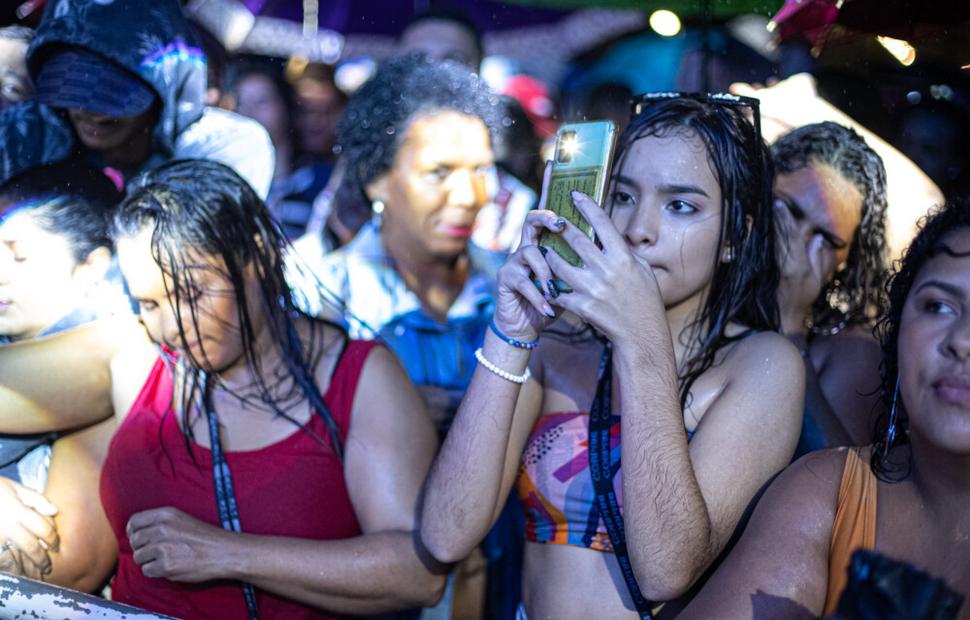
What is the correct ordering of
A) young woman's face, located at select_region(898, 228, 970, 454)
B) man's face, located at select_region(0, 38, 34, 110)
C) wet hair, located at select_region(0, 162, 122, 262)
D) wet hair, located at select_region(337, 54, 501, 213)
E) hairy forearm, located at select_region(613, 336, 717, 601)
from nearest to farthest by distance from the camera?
young woman's face, located at select_region(898, 228, 970, 454) < hairy forearm, located at select_region(613, 336, 717, 601) < wet hair, located at select_region(0, 162, 122, 262) < man's face, located at select_region(0, 38, 34, 110) < wet hair, located at select_region(337, 54, 501, 213)

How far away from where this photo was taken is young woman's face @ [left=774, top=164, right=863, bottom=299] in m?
2.34

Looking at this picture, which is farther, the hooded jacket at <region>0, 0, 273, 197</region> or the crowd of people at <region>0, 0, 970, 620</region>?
the hooded jacket at <region>0, 0, 273, 197</region>

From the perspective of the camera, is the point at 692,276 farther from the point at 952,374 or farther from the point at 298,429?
the point at 298,429

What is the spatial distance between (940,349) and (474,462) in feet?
2.69

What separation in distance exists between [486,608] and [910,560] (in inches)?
56.1

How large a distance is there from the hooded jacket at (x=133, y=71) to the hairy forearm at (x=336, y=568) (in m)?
1.23

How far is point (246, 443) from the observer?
2211 millimetres

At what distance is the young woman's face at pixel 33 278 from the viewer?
2.58 metres

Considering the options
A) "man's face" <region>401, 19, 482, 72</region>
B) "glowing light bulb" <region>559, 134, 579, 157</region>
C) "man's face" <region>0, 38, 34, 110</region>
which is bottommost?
"man's face" <region>0, 38, 34, 110</region>

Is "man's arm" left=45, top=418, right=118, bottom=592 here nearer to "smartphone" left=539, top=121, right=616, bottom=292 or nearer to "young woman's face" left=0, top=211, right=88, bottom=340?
"young woman's face" left=0, top=211, right=88, bottom=340

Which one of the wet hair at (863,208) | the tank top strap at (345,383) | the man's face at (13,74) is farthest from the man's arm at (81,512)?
the wet hair at (863,208)

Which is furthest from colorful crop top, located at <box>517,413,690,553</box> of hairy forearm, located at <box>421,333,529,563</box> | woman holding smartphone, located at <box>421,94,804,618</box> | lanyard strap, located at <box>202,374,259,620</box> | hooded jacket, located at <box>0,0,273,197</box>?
hooded jacket, located at <box>0,0,273,197</box>

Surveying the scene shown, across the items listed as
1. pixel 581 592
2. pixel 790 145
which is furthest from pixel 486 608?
pixel 790 145

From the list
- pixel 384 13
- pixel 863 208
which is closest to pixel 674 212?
pixel 863 208
